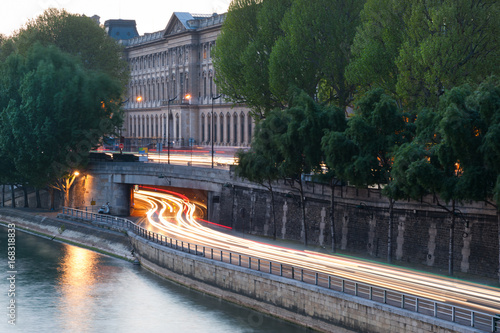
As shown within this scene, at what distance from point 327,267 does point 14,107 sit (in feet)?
148

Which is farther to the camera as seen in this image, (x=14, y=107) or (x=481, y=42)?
(x=14, y=107)

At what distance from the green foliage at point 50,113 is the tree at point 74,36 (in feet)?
46.2

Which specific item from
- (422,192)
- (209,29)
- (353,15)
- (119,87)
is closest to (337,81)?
→ (353,15)

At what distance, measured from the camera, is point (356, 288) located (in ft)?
117

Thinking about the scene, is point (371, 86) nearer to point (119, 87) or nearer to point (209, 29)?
point (119, 87)

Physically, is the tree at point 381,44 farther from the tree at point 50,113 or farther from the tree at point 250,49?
the tree at point 50,113

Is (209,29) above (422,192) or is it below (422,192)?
above

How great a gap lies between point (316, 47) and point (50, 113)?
92.0 feet

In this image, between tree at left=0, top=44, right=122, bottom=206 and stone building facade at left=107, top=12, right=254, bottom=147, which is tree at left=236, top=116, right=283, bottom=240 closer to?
tree at left=0, top=44, right=122, bottom=206

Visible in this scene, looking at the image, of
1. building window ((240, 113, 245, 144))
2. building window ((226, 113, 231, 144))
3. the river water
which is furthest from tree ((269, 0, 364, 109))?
building window ((226, 113, 231, 144))

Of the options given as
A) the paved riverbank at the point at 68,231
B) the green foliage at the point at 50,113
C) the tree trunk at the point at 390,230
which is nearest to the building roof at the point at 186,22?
the green foliage at the point at 50,113

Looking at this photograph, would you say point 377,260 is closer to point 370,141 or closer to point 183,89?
point 370,141

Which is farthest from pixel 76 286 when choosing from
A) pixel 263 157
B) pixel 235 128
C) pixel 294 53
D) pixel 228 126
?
pixel 228 126

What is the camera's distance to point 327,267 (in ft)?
141
